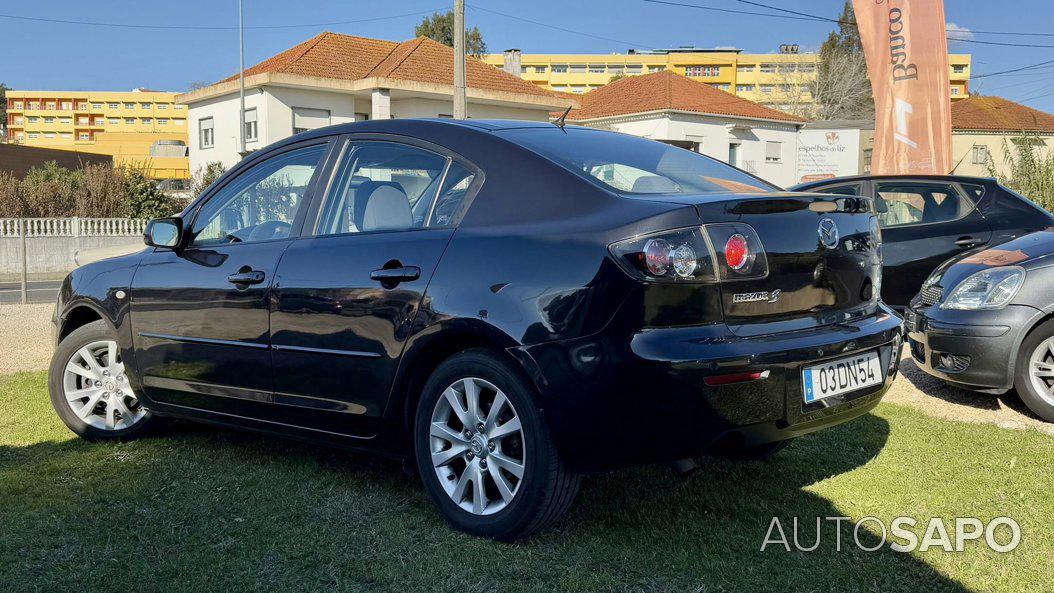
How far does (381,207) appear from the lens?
3.97 m

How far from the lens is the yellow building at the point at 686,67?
115 m

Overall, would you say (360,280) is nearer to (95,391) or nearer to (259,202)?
(259,202)

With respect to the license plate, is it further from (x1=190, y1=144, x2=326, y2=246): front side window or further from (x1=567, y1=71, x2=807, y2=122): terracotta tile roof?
(x1=567, y1=71, x2=807, y2=122): terracotta tile roof

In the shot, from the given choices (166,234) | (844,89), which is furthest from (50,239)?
(844,89)

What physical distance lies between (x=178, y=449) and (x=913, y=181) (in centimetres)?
626

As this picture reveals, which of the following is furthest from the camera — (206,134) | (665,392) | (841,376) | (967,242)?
(206,134)

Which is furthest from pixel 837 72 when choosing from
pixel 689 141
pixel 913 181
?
pixel 913 181

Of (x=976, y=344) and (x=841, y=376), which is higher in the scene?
(x=841, y=376)

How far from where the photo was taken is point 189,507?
12.7ft

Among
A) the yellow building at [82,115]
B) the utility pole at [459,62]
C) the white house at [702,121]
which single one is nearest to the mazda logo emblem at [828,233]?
the utility pole at [459,62]

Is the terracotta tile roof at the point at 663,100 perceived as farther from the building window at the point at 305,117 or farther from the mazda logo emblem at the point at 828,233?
the mazda logo emblem at the point at 828,233

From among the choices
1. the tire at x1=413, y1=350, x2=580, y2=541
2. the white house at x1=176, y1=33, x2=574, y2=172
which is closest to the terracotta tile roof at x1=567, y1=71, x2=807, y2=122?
the white house at x1=176, y1=33, x2=574, y2=172

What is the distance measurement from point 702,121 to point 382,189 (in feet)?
142

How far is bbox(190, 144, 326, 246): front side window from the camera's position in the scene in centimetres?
433
